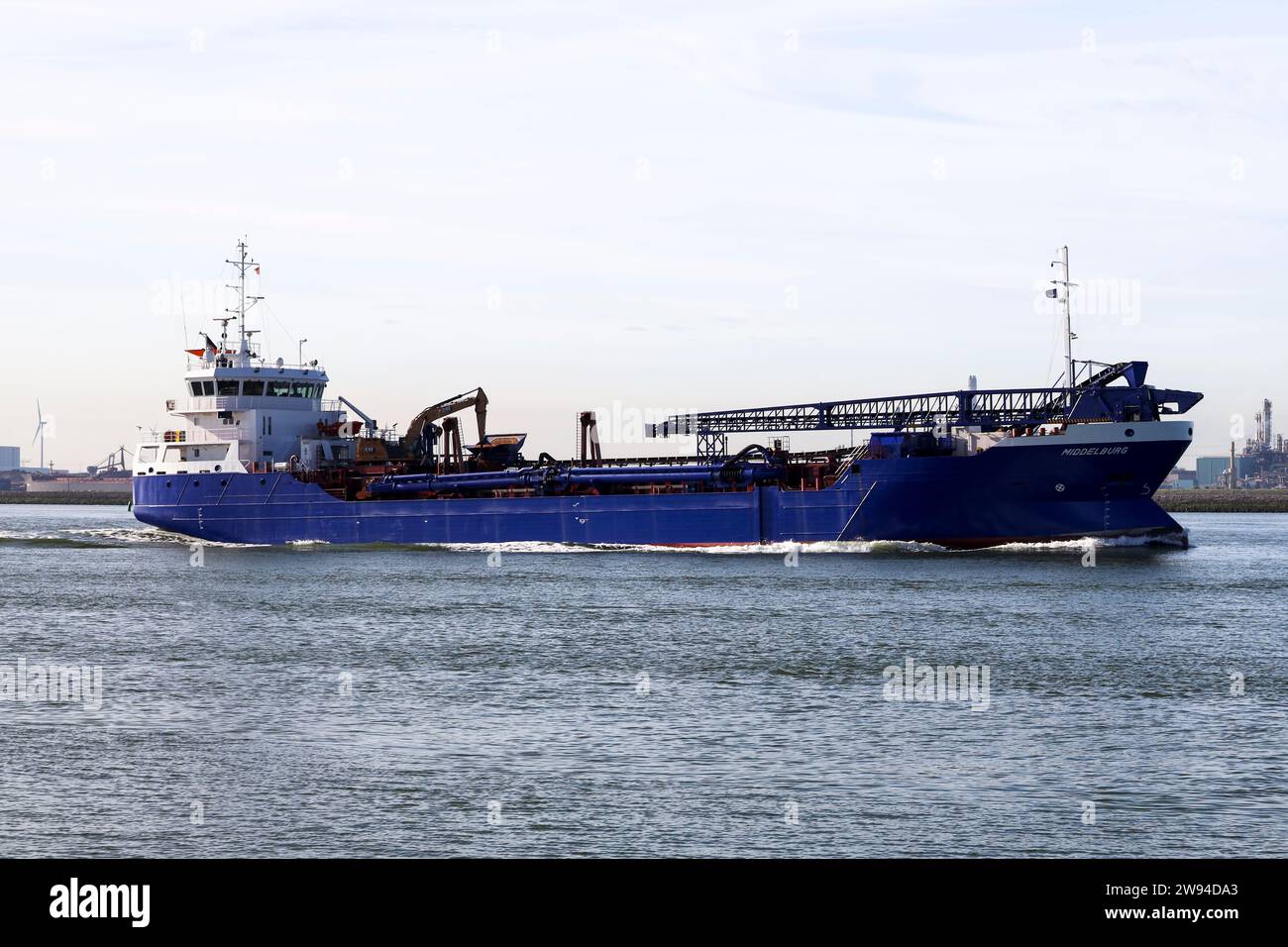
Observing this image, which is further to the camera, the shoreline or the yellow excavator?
the shoreline

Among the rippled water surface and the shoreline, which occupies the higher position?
the shoreline

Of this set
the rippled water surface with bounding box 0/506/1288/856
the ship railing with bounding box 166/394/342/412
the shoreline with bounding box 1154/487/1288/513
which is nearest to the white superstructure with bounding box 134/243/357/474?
the ship railing with bounding box 166/394/342/412

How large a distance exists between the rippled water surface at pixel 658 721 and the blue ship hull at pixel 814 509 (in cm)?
646

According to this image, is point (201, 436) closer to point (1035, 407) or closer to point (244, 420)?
point (244, 420)

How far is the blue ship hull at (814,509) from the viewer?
176 ft

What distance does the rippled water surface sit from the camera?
1673 centimetres

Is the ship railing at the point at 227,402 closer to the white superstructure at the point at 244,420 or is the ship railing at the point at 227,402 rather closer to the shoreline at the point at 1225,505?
the white superstructure at the point at 244,420

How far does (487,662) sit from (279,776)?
11094 millimetres

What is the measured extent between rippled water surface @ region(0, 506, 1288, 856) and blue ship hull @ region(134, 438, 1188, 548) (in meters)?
6.46

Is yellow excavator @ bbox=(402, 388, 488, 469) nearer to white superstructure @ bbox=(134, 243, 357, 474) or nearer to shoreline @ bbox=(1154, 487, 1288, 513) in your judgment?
white superstructure @ bbox=(134, 243, 357, 474)

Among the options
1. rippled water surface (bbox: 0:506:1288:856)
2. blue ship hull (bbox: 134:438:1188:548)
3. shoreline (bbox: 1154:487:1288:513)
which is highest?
blue ship hull (bbox: 134:438:1188:548)

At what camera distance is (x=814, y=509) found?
186 feet

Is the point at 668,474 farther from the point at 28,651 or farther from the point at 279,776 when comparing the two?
the point at 279,776
